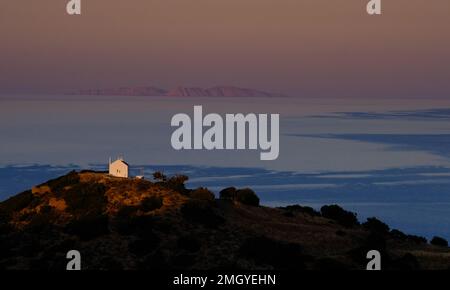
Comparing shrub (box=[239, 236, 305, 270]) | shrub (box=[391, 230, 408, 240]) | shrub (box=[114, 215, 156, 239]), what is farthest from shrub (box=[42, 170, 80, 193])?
shrub (box=[391, 230, 408, 240])

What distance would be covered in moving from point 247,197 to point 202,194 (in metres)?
7.60

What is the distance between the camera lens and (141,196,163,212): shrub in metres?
74.6

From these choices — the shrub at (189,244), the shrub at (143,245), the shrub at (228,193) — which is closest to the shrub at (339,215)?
the shrub at (228,193)

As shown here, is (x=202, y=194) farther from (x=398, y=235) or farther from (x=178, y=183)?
(x=398, y=235)

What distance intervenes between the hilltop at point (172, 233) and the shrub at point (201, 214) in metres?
0.09

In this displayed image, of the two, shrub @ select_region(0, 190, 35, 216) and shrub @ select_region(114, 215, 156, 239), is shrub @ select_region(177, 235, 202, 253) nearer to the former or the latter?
shrub @ select_region(114, 215, 156, 239)

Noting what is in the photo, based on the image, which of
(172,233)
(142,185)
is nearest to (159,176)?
(142,185)

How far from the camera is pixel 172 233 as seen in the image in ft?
232

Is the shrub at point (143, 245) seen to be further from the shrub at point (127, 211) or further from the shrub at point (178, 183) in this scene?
the shrub at point (178, 183)

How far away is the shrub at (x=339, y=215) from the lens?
8719 cm

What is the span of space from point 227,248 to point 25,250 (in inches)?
658

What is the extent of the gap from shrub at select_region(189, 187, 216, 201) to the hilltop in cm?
15

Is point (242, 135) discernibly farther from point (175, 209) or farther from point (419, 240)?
point (419, 240)
